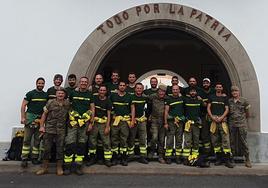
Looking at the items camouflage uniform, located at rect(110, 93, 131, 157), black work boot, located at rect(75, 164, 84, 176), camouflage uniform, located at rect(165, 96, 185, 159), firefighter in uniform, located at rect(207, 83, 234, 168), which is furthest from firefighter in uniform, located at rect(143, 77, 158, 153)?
black work boot, located at rect(75, 164, 84, 176)

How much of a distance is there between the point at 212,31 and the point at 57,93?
3.43 m

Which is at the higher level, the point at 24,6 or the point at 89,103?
the point at 24,6

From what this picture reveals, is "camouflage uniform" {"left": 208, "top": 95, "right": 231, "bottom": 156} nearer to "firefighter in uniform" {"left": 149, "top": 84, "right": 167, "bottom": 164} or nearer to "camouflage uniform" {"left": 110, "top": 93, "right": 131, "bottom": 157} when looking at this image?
"firefighter in uniform" {"left": 149, "top": 84, "right": 167, "bottom": 164}

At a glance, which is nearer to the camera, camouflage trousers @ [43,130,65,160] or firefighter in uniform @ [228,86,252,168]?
camouflage trousers @ [43,130,65,160]

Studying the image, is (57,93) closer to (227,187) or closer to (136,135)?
(136,135)

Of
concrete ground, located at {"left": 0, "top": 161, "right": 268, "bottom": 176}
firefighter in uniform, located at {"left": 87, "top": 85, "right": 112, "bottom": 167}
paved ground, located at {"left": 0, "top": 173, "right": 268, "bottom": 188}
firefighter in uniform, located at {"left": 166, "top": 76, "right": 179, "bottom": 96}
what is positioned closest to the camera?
paved ground, located at {"left": 0, "top": 173, "right": 268, "bottom": 188}

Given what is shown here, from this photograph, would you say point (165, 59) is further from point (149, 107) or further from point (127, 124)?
point (127, 124)

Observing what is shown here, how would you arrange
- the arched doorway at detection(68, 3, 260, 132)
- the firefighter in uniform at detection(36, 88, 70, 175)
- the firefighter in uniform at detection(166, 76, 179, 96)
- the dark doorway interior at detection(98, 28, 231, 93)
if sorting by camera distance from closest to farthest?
1. the firefighter in uniform at detection(36, 88, 70, 175)
2. the firefighter in uniform at detection(166, 76, 179, 96)
3. the arched doorway at detection(68, 3, 260, 132)
4. the dark doorway interior at detection(98, 28, 231, 93)

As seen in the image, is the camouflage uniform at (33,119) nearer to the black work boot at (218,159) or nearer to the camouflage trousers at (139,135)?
the camouflage trousers at (139,135)

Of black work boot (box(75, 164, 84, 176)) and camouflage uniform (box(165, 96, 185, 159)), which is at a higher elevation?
camouflage uniform (box(165, 96, 185, 159))

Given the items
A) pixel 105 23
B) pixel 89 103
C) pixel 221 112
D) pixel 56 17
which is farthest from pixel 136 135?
pixel 56 17

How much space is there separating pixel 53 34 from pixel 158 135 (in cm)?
298

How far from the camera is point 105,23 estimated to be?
22.5 ft

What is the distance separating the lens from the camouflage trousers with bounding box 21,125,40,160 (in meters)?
6.05
